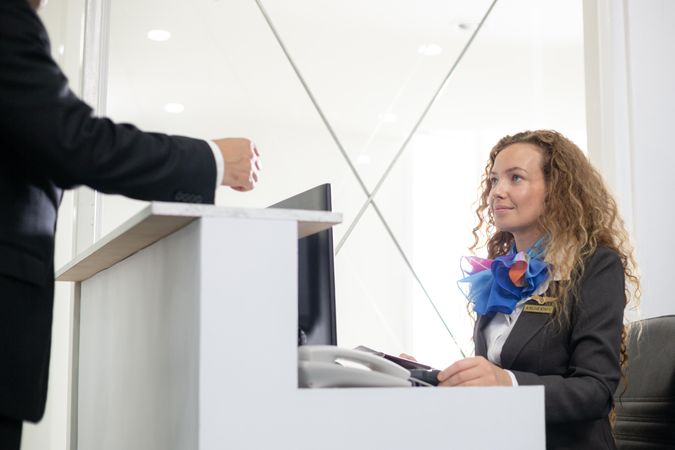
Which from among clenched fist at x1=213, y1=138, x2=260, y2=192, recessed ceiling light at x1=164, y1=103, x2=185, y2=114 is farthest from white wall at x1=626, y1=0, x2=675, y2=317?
clenched fist at x1=213, y1=138, x2=260, y2=192

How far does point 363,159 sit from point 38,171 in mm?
2385

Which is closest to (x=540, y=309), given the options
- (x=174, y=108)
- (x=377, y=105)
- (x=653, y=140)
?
(x=653, y=140)

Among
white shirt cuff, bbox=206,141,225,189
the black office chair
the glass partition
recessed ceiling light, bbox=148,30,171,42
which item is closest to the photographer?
white shirt cuff, bbox=206,141,225,189

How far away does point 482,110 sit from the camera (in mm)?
3510

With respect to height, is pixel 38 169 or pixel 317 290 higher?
pixel 38 169

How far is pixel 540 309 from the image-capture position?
6.38ft

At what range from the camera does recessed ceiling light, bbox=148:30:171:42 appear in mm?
3740

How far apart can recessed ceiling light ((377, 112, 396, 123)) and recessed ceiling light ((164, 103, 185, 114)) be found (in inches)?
33.0

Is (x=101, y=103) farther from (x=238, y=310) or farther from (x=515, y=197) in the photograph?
(x=238, y=310)

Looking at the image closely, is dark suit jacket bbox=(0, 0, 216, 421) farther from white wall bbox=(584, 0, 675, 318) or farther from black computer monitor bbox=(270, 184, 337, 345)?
white wall bbox=(584, 0, 675, 318)

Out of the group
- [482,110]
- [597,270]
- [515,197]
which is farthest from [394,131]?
[597,270]

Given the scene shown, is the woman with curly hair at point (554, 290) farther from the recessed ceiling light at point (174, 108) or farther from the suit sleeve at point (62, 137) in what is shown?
the recessed ceiling light at point (174, 108)

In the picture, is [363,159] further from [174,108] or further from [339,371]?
[339,371]

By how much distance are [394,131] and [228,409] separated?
100.0 inches
